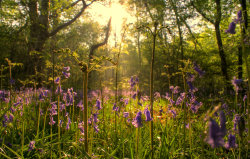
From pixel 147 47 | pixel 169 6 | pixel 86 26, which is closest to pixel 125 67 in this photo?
pixel 86 26

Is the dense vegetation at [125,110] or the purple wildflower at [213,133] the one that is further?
the dense vegetation at [125,110]

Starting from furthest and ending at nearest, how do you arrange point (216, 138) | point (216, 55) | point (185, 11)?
point (185, 11), point (216, 55), point (216, 138)

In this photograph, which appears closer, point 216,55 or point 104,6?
point 216,55

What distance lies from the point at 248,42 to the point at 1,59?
595 inches

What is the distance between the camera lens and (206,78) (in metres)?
11.3

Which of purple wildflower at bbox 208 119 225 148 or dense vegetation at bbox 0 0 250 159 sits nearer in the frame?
purple wildflower at bbox 208 119 225 148

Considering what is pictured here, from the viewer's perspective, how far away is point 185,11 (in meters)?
11.8

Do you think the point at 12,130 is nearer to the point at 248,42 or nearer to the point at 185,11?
the point at 248,42

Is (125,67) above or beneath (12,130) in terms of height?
above

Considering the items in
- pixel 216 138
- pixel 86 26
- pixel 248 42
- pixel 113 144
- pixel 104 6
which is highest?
pixel 86 26

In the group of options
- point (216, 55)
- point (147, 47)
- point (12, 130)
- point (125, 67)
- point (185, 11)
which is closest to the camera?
point (12, 130)

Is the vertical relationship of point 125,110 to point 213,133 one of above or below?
below

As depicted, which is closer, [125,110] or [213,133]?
[213,133]

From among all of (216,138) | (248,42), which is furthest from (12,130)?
(248,42)
